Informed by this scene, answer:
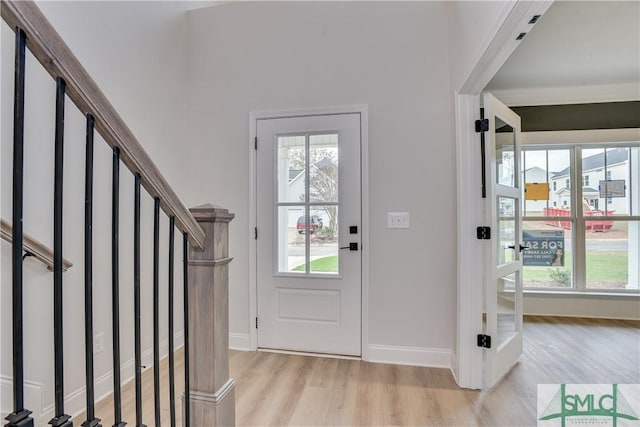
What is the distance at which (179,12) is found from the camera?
2.73 meters

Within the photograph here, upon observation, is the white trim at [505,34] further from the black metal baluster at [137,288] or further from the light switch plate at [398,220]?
the black metal baluster at [137,288]

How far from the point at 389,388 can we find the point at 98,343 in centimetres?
187

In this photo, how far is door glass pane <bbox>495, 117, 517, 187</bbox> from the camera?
222 cm

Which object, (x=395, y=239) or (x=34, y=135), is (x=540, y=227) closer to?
(x=395, y=239)

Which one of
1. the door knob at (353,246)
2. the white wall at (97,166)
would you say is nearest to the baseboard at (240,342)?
the white wall at (97,166)

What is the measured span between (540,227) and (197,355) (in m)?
3.99

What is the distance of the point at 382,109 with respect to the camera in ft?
8.14

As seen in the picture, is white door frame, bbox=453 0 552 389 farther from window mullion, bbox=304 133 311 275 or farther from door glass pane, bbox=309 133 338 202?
window mullion, bbox=304 133 311 275

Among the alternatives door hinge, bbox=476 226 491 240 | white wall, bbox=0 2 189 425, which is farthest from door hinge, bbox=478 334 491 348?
white wall, bbox=0 2 189 425

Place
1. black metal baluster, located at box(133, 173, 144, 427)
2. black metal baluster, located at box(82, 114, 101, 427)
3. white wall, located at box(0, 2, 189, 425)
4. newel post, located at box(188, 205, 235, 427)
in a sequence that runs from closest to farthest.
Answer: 1. black metal baluster, located at box(82, 114, 101, 427)
2. black metal baluster, located at box(133, 173, 144, 427)
3. newel post, located at box(188, 205, 235, 427)
4. white wall, located at box(0, 2, 189, 425)

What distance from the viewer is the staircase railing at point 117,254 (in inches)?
25.8

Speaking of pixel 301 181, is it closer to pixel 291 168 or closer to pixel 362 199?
pixel 291 168

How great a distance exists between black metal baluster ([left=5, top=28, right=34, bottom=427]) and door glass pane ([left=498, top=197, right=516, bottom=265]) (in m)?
2.40

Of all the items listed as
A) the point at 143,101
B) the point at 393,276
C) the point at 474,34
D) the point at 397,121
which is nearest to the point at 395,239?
the point at 393,276
